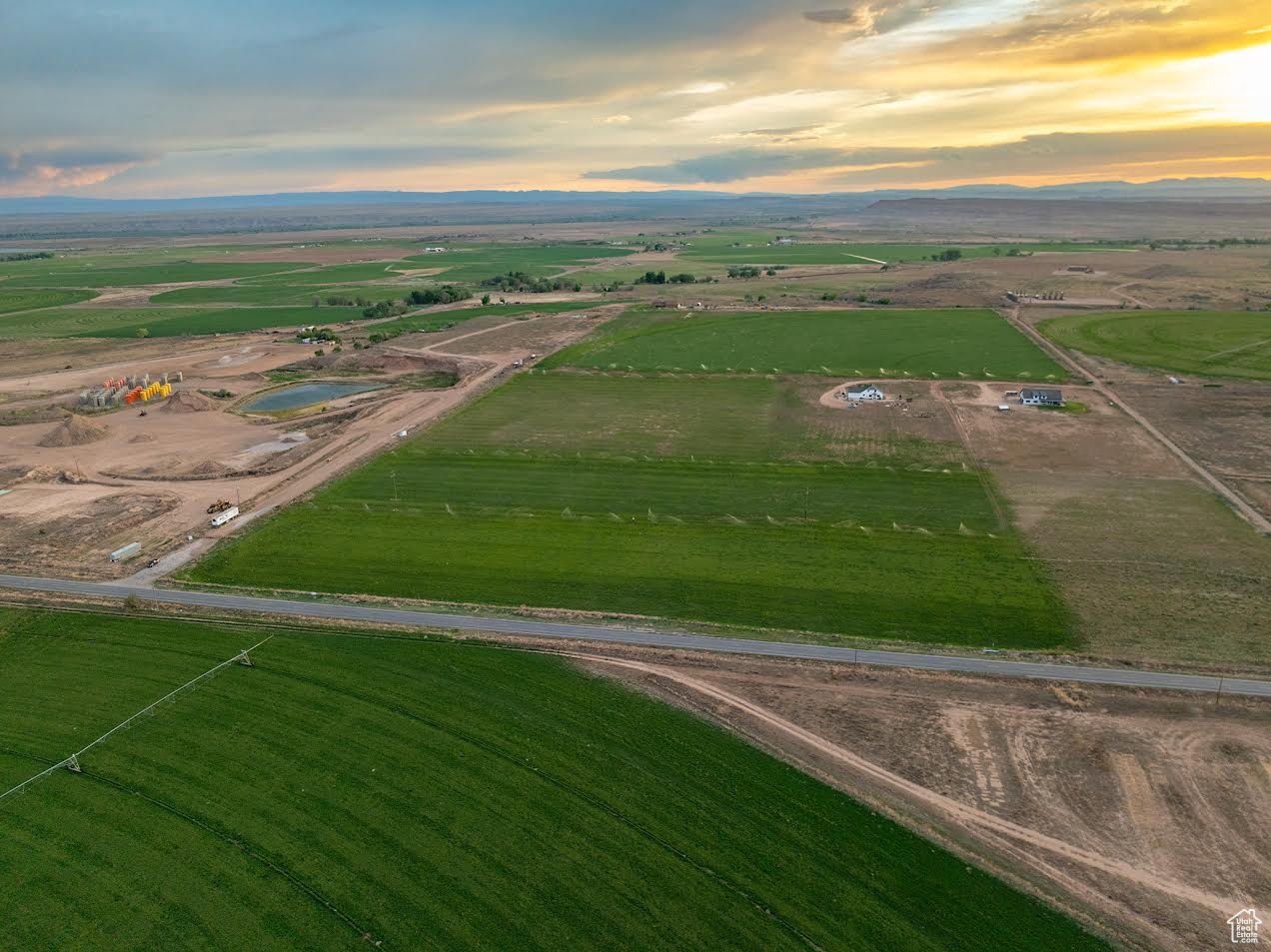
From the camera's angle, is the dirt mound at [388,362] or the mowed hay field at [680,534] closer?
the mowed hay field at [680,534]

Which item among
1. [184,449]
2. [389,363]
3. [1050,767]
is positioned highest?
[389,363]

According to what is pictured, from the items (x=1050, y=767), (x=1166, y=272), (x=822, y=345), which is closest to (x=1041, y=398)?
(x=822, y=345)

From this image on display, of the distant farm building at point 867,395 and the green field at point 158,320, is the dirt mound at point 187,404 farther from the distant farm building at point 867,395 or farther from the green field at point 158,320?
the distant farm building at point 867,395

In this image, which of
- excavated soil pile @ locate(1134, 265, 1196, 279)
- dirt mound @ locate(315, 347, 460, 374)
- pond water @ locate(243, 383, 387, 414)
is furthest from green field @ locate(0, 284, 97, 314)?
excavated soil pile @ locate(1134, 265, 1196, 279)

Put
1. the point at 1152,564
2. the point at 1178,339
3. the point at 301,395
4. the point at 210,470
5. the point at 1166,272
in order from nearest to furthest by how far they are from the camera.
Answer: the point at 1152,564 → the point at 210,470 → the point at 301,395 → the point at 1178,339 → the point at 1166,272

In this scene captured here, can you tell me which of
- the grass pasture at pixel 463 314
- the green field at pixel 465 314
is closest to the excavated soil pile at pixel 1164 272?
the green field at pixel 465 314

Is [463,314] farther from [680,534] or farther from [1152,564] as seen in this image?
[1152,564]
